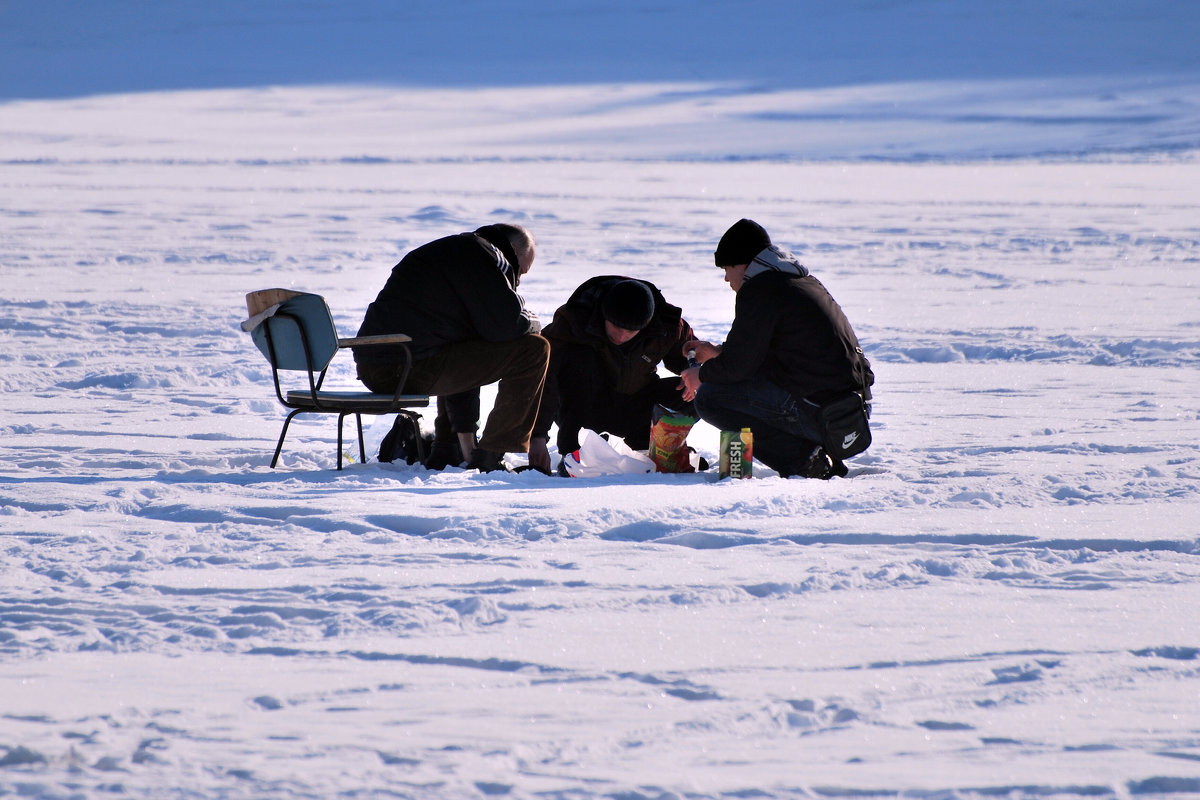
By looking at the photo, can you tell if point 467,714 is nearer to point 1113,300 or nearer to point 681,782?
point 681,782

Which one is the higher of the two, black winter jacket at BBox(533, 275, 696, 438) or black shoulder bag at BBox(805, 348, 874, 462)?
black winter jacket at BBox(533, 275, 696, 438)

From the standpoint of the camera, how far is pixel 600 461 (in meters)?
5.29

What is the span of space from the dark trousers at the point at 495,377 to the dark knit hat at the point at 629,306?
31 centimetres

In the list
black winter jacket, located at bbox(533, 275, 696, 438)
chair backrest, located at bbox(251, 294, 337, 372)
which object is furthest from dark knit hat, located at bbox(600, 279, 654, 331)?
chair backrest, located at bbox(251, 294, 337, 372)

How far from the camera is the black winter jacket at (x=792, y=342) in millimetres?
4844

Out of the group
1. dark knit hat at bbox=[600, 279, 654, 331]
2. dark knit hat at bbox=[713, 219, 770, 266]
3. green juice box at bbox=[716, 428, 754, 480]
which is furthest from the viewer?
dark knit hat at bbox=[600, 279, 654, 331]

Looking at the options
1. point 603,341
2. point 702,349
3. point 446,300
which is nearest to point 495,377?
point 446,300

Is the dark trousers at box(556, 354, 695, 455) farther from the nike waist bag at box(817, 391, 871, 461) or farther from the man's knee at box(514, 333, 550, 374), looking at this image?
the nike waist bag at box(817, 391, 871, 461)

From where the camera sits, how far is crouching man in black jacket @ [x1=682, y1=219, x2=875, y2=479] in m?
4.86

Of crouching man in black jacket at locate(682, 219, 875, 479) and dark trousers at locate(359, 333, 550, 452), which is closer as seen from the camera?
crouching man in black jacket at locate(682, 219, 875, 479)

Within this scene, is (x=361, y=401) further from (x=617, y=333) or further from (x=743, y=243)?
(x=743, y=243)

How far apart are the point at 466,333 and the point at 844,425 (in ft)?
4.98

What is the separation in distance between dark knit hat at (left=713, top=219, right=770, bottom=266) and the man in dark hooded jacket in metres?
0.47

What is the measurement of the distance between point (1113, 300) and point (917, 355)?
314cm
